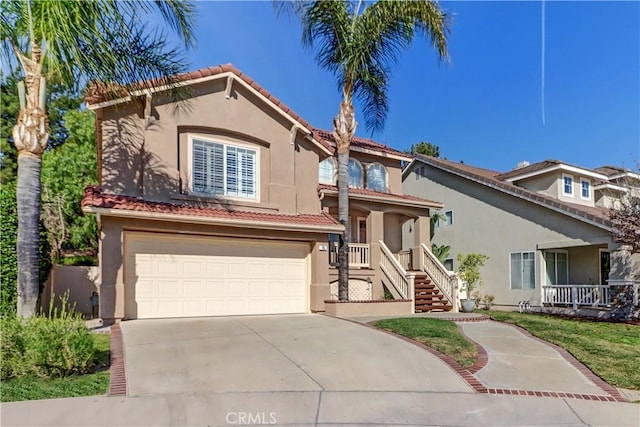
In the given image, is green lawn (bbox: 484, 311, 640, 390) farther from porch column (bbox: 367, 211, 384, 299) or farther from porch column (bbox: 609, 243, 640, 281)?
porch column (bbox: 367, 211, 384, 299)

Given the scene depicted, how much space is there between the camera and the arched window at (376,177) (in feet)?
65.1

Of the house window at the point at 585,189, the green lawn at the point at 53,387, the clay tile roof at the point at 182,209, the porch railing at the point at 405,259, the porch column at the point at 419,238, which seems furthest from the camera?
the house window at the point at 585,189

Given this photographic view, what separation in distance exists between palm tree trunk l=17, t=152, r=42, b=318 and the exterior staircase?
12.0 m

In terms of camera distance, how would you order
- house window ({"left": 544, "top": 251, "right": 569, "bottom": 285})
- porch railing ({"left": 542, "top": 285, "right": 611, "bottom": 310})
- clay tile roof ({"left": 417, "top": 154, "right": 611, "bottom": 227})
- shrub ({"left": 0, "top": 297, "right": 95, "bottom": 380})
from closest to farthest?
shrub ({"left": 0, "top": 297, "right": 95, "bottom": 380}) < porch railing ({"left": 542, "top": 285, "right": 611, "bottom": 310}) < clay tile roof ({"left": 417, "top": 154, "right": 611, "bottom": 227}) < house window ({"left": 544, "top": 251, "right": 569, "bottom": 285})

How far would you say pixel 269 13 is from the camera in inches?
558

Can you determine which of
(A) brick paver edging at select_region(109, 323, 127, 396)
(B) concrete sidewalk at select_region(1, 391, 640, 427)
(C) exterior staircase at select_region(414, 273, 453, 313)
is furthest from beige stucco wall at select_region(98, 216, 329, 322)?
(C) exterior staircase at select_region(414, 273, 453, 313)

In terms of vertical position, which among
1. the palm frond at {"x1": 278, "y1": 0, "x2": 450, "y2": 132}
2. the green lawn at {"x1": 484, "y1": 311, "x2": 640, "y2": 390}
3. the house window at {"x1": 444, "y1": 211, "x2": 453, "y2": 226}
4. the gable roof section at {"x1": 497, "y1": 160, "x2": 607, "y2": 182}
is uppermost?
the palm frond at {"x1": 278, "y1": 0, "x2": 450, "y2": 132}

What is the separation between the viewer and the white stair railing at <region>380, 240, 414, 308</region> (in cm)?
1612

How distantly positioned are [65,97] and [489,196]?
27197mm

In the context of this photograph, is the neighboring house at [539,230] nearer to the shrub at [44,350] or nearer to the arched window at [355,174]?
the arched window at [355,174]

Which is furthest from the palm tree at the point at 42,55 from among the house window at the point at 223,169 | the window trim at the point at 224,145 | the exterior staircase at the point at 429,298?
the exterior staircase at the point at 429,298

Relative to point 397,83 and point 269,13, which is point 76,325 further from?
point 397,83

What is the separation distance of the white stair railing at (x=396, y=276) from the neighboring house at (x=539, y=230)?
633 centimetres

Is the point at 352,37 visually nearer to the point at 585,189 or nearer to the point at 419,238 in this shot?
the point at 419,238
